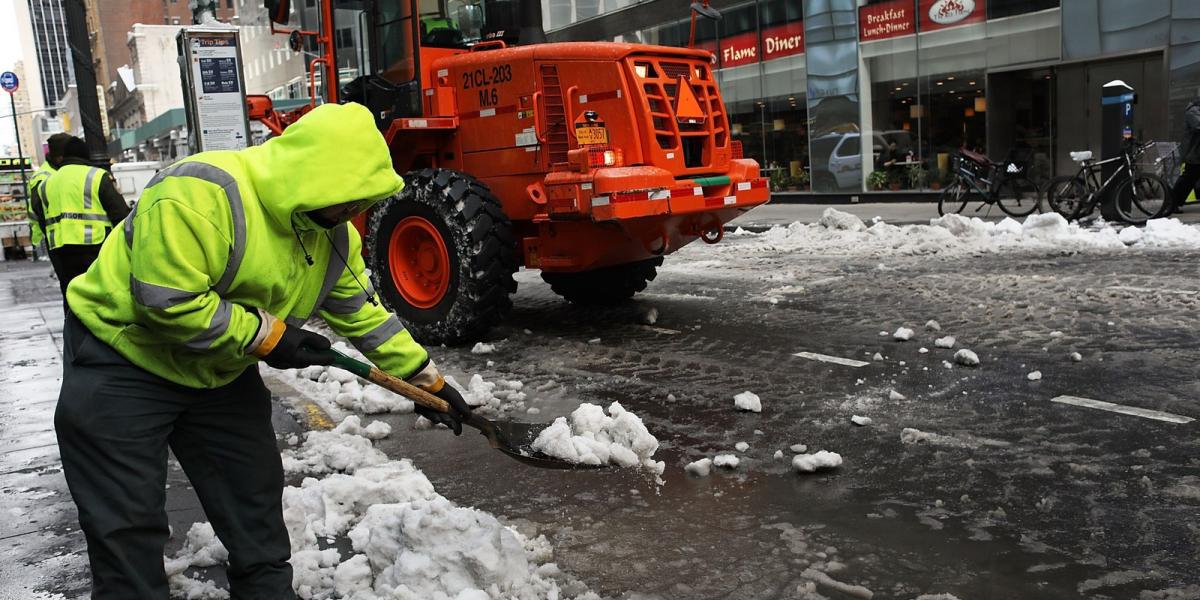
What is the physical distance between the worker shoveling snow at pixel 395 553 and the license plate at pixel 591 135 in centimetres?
351

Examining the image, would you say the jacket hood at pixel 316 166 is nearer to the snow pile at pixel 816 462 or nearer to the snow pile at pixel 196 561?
the snow pile at pixel 196 561

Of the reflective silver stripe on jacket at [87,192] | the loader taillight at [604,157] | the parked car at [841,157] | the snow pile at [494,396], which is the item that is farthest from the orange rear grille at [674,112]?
the parked car at [841,157]

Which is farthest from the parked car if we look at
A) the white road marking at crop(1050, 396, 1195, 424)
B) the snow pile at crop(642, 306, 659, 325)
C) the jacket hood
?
the jacket hood

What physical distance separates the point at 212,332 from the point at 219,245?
23 centimetres

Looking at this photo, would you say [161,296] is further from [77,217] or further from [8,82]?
[8,82]

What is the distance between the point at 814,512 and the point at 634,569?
837 mm

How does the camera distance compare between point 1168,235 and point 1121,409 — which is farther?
point 1168,235

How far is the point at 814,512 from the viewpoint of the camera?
3.80 m

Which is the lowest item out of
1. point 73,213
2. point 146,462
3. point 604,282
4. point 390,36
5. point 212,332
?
point 604,282

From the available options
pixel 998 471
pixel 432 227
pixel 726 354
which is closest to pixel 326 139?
pixel 998 471

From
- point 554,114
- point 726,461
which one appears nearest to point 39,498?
point 726,461

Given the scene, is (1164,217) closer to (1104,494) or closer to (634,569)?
(1104,494)

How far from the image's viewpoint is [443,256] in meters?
7.45

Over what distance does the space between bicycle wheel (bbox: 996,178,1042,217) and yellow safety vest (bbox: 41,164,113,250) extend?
1180cm
